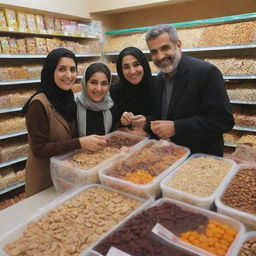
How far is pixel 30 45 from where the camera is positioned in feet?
12.2

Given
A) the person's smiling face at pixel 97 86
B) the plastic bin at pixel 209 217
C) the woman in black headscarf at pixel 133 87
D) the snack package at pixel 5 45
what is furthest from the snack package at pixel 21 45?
the plastic bin at pixel 209 217

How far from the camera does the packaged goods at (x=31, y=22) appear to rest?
3.69m

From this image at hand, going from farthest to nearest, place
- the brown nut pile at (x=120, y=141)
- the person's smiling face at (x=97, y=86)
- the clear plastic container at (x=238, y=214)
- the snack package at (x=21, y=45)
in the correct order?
the snack package at (x=21, y=45)
the person's smiling face at (x=97, y=86)
the brown nut pile at (x=120, y=141)
the clear plastic container at (x=238, y=214)

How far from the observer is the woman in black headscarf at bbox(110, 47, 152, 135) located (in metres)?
2.27

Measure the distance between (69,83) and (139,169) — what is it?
968mm

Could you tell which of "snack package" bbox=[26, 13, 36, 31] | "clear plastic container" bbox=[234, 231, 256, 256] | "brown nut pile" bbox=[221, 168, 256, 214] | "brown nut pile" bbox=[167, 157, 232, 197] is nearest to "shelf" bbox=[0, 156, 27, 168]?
"snack package" bbox=[26, 13, 36, 31]

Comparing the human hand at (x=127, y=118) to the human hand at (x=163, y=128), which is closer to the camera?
the human hand at (x=163, y=128)

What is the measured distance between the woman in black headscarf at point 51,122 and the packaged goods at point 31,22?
6.92 ft

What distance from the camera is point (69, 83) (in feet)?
6.68

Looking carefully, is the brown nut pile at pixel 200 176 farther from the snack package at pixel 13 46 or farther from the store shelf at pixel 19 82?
the snack package at pixel 13 46

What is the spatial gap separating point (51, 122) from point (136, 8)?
10.9 ft

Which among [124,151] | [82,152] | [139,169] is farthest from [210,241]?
[82,152]

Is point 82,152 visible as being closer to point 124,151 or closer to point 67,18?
point 124,151

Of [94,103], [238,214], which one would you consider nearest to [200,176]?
[238,214]
